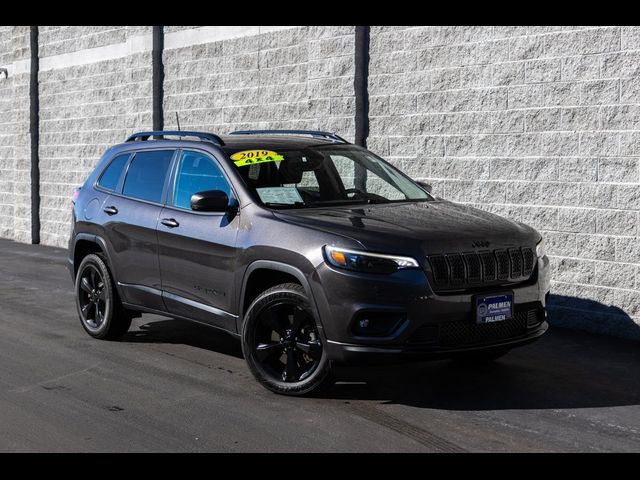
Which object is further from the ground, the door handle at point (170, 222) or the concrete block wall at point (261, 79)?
the concrete block wall at point (261, 79)

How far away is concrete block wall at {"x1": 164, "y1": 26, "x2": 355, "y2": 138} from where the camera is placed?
12.4 metres

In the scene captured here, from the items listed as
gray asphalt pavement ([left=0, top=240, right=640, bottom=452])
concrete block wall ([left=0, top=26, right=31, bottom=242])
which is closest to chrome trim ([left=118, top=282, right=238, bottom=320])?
gray asphalt pavement ([left=0, top=240, right=640, bottom=452])

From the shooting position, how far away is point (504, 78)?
1041cm

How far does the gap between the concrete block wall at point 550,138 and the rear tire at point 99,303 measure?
396cm

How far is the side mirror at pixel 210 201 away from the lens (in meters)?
7.33

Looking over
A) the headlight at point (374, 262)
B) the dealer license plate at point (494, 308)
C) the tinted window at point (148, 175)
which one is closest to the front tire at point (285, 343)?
the headlight at point (374, 262)

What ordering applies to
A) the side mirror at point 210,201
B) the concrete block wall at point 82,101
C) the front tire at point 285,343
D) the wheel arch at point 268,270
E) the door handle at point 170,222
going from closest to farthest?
1. the wheel arch at point 268,270
2. the front tire at point 285,343
3. the side mirror at point 210,201
4. the door handle at point 170,222
5. the concrete block wall at point 82,101

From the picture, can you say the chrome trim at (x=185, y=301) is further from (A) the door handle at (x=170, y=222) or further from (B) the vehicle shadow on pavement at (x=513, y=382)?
(B) the vehicle shadow on pavement at (x=513, y=382)

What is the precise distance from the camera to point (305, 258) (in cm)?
670

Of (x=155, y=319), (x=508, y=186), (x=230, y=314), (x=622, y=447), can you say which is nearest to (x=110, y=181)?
(x=155, y=319)

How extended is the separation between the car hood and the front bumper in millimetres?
235

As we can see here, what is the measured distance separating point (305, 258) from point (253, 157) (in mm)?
1402
